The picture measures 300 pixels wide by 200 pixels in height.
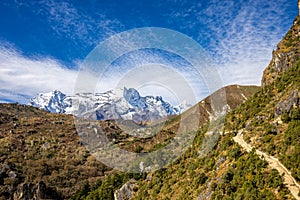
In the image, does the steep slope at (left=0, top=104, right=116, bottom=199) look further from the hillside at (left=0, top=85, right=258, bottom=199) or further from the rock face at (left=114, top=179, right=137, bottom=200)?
the rock face at (left=114, top=179, right=137, bottom=200)

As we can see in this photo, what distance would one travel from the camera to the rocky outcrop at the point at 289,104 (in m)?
34.9

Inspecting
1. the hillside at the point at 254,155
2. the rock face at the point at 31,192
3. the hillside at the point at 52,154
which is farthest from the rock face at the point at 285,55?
the rock face at the point at 31,192

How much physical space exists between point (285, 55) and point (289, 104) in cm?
2042

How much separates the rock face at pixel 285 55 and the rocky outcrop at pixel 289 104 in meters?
15.8

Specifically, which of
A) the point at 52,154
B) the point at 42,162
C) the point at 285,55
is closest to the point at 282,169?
the point at 285,55

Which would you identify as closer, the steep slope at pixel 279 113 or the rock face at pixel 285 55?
the steep slope at pixel 279 113

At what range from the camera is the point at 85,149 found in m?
145

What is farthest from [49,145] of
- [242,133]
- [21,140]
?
[242,133]

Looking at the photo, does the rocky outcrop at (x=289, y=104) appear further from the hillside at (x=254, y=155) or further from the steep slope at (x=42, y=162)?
the steep slope at (x=42, y=162)

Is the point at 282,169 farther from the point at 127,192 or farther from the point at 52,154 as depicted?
the point at 52,154

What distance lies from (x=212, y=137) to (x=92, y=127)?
418ft

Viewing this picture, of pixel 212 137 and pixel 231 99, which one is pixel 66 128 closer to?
pixel 231 99

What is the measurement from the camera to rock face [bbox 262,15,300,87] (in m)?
50.7

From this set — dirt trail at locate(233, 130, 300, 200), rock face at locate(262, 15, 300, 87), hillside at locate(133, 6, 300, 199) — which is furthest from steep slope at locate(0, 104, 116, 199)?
rock face at locate(262, 15, 300, 87)
